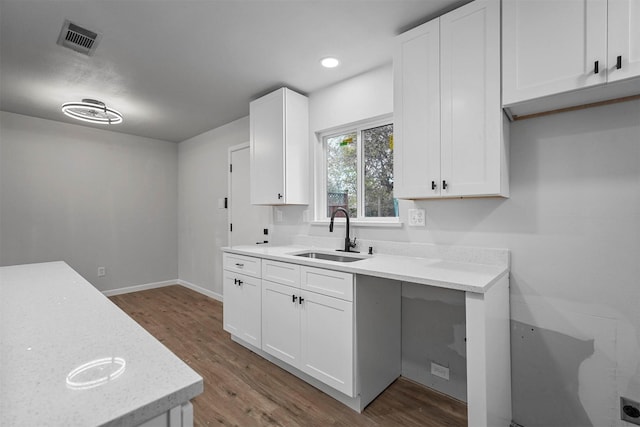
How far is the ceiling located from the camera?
1.82 m

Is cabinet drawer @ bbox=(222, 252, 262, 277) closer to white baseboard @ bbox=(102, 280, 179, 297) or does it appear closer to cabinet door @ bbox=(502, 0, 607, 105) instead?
cabinet door @ bbox=(502, 0, 607, 105)

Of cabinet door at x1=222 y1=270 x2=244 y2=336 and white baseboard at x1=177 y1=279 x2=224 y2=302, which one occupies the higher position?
cabinet door at x1=222 y1=270 x2=244 y2=336

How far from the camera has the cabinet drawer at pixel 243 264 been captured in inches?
100

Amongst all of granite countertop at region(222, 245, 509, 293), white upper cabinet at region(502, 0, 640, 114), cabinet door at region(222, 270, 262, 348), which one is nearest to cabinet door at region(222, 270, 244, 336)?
cabinet door at region(222, 270, 262, 348)

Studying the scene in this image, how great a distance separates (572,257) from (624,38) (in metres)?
1.07

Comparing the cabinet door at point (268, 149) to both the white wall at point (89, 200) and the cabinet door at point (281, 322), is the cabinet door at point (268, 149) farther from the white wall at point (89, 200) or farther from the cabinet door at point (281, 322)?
the white wall at point (89, 200)

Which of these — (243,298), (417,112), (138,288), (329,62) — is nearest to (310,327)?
(243,298)

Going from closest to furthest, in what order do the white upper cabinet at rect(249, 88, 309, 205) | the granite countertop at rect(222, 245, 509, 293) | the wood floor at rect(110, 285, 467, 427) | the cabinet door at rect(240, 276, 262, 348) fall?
the granite countertop at rect(222, 245, 509, 293) → the wood floor at rect(110, 285, 467, 427) → the cabinet door at rect(240, 276, 262, 348) → the white upper cabinet at rect(249, 88, 309, 205)

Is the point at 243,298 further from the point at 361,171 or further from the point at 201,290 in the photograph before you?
the point at 201,290

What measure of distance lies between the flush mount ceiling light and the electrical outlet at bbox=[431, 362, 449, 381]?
391 centimetres

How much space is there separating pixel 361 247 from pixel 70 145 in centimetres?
428

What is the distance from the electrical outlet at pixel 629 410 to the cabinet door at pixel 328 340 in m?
1.38

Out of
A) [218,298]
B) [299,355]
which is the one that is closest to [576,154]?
[299,355]

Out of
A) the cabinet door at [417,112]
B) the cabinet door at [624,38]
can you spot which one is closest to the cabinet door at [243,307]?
the cabinet door at [417,112]
